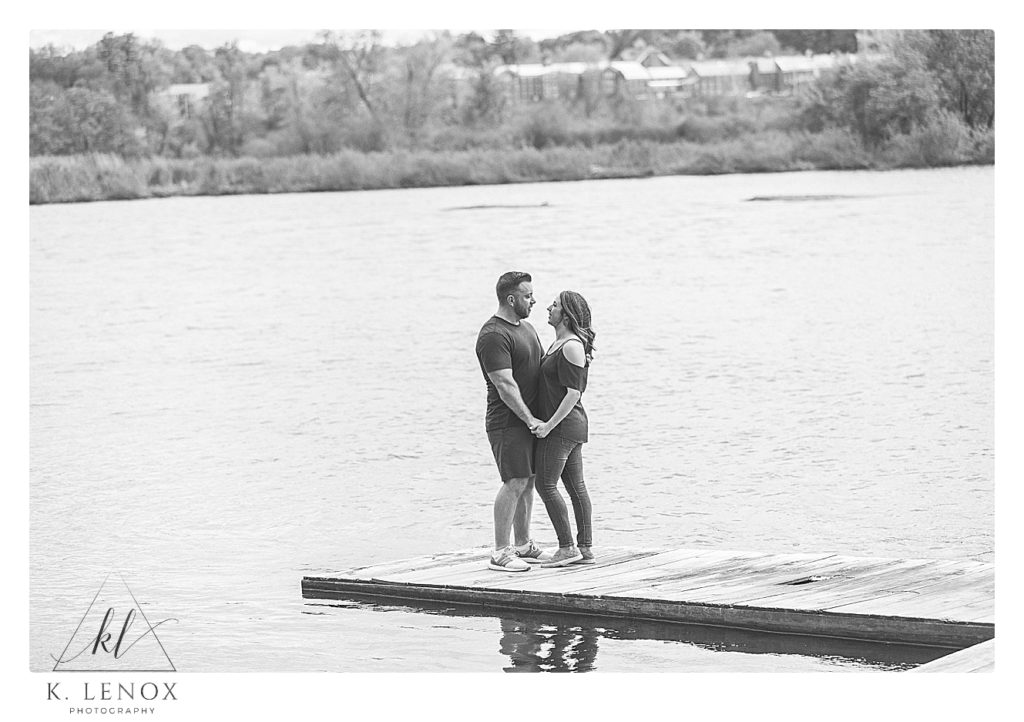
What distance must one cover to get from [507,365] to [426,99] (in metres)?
Result: 27.9

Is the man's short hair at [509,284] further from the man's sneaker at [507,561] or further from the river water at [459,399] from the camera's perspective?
the river water at [459,399]

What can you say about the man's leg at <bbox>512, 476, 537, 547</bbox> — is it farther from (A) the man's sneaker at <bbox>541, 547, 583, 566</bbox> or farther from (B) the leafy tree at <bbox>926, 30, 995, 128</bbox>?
(B) the leafy tree at <bbox>926, 30, 995, 128</bbox>

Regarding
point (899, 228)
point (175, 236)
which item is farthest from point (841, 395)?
point (175, 236)

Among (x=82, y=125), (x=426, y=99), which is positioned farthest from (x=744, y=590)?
(x=426, y=99)

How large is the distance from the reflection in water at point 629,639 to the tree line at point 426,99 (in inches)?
701

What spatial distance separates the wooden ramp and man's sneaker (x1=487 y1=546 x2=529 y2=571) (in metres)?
0.05

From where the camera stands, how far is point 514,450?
292 inches

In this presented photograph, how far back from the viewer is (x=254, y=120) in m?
34.4

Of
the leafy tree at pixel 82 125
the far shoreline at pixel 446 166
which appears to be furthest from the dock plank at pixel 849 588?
the far shoreline at pixel 446 166

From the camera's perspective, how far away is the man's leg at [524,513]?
7.61m

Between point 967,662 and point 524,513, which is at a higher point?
point 524,513

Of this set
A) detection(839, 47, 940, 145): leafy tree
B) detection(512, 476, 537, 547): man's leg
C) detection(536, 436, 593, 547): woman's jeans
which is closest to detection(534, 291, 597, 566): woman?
detection(536, 436, 593, 547): woman's jeans

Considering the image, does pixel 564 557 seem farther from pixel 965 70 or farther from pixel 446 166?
pixel 446 166

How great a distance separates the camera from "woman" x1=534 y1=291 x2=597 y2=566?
23.8 ft
